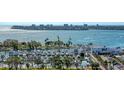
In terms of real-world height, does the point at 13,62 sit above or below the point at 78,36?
below

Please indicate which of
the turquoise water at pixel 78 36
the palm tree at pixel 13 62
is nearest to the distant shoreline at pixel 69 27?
the turquoise water at pixel 78 36

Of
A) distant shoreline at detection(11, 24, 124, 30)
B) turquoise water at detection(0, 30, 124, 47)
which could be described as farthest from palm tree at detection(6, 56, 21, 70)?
distant shoreline at detection(11, 24, 124, 30)

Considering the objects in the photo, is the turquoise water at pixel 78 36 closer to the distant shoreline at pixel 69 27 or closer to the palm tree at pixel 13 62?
the distant shoreline at pixel 69 27

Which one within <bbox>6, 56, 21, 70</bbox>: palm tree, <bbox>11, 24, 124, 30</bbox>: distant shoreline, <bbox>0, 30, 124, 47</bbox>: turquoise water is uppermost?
<bbox>11, 24, 124, 30</bbox>: distant shoreline

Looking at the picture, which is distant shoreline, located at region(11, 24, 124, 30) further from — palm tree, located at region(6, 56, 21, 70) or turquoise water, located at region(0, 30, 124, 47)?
palm tree, located at region(6, 56, 21, 70)

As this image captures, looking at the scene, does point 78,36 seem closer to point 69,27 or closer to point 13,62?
point 69,27

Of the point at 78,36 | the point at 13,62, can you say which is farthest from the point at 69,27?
the point at 13,62
